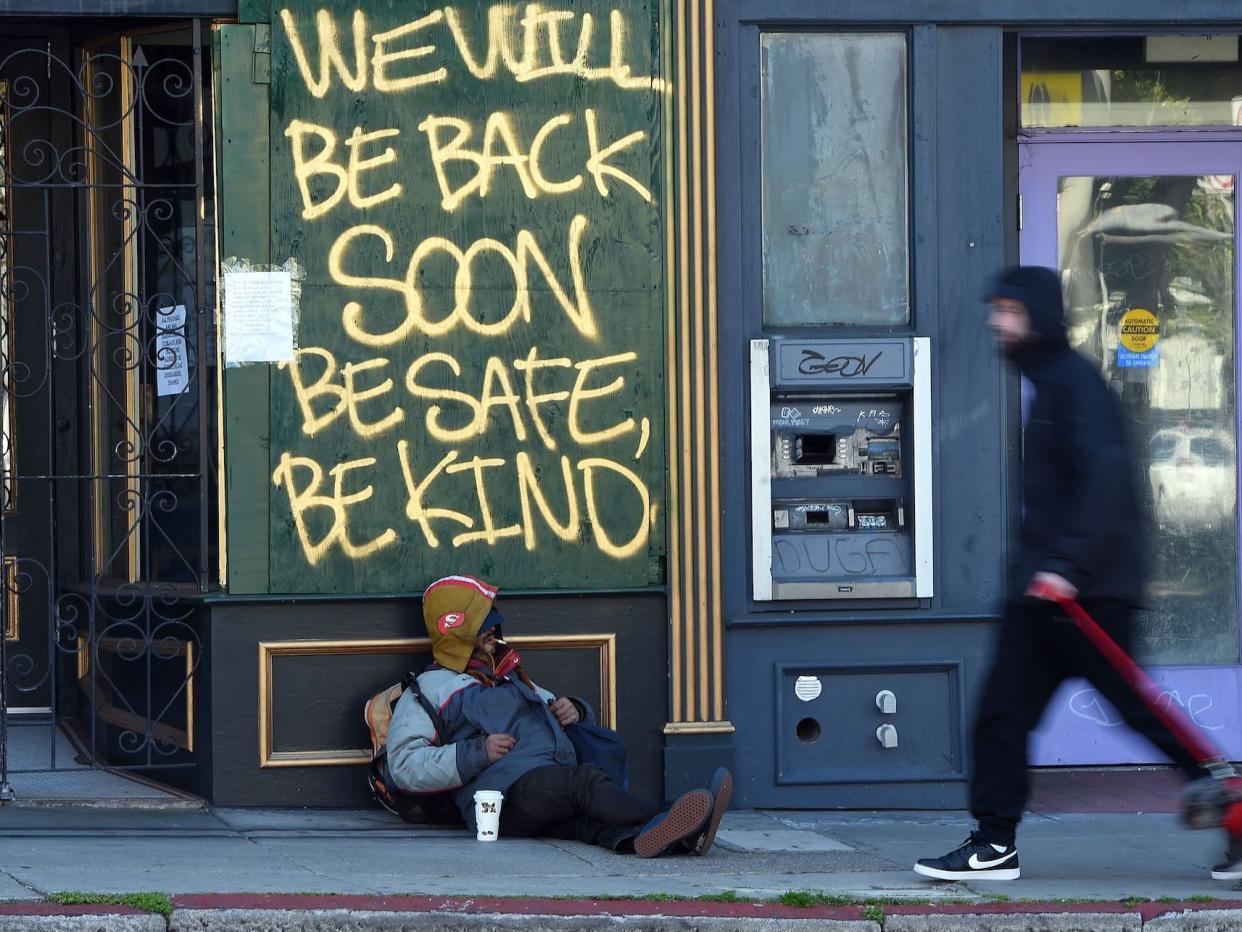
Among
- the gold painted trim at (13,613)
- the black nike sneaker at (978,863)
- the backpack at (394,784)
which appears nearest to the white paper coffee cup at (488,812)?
the backpack at (394,784)

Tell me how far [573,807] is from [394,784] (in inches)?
29.4

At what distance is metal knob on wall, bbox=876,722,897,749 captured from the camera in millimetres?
7180

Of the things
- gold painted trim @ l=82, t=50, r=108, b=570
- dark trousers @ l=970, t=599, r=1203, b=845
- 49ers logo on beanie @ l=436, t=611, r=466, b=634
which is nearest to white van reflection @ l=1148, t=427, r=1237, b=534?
dark trousers @ l=970, t=599, r=1203, b=845

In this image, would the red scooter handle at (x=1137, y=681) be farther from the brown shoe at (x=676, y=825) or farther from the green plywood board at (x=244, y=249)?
the green plywood board at (x=244, y=249)

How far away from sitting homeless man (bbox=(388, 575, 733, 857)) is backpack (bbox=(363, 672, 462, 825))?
0.11 feet

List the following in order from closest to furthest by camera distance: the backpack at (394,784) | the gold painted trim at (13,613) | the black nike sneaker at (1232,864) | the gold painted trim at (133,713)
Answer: the black nike sneaker at (1232,864) → the backpack at (394,784) → the gold painted trim at (133,713) → the gold painted trim at (13,613)

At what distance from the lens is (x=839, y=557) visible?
7246 mm

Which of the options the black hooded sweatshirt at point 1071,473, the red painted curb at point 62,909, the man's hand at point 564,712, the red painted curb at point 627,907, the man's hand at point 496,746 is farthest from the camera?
the man's hand at point 564,712

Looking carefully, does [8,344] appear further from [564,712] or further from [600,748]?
[600,748]

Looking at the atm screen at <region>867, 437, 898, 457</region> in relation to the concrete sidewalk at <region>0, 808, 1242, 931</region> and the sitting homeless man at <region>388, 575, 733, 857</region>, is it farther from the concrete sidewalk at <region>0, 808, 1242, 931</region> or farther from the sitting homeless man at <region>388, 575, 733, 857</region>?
the sitting homeless man at <region>388, 575, 733, 857</region>

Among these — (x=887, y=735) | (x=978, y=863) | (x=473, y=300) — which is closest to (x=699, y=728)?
(x=887, y=735)

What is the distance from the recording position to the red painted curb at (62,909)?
4879mm

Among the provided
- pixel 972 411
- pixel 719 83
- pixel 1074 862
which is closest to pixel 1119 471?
pixel 1074 862

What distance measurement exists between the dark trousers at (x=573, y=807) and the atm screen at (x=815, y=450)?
5.50 feet
